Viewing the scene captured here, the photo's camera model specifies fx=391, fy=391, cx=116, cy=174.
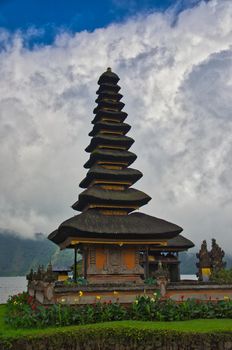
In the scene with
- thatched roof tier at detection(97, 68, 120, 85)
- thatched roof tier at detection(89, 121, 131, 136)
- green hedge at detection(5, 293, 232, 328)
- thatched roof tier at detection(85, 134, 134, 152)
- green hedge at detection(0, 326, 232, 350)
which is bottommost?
green hedge at detection(0, 326, 232, 350)

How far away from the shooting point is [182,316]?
63.3ft

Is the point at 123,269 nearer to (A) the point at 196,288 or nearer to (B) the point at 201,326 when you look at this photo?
(A) the point at 196,288

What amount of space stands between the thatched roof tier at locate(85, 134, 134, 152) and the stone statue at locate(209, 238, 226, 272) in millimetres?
12201

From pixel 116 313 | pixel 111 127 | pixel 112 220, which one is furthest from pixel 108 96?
pixel 116 313

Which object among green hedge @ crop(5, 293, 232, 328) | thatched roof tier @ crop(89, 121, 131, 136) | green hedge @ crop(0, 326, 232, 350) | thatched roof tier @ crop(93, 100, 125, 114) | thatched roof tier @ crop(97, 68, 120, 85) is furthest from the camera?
thatched roof tier @ crop(97, 68, 120, 85)

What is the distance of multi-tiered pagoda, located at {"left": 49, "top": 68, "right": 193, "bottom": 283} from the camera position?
94.0 feet

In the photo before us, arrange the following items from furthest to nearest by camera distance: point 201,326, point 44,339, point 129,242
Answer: point 129,242, point 201,326, point 44,339

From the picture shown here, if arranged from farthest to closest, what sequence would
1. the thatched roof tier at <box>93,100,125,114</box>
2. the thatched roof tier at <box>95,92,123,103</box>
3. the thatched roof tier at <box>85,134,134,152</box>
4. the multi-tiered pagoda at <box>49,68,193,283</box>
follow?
the thatched roof tier at <box>95,92,123,103</box> → the thatched roof tier at <box>93,100,125,114</box> → the thatched roof tier at <box>85,134,134,152</box> → the multi-tiered pagoda at <box>49,68,193,283</box>

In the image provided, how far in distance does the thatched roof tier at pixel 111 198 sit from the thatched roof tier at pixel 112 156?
3167 millimetres

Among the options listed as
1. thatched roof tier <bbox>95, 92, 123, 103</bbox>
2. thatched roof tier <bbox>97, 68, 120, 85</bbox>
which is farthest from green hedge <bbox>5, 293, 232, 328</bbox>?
thatched roof tier <bbox>97, 68, 120, 85</bbox>

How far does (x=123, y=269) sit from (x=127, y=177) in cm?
810

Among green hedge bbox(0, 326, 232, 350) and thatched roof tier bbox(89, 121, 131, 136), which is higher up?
thatched roof tier bbox(89, 121, 131, 136)

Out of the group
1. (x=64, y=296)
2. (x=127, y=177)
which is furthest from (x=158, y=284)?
(x=127, y=177)

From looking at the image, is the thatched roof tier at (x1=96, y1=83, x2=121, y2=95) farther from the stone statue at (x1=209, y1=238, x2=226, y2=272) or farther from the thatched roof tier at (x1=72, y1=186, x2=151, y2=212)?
the stone statue at (x1=209, y1=238, x2=226, y2=272)
